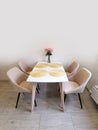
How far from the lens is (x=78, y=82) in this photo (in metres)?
3.32

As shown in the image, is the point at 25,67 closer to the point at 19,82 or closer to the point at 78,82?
the point at 19,82

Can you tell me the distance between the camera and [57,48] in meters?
4.26

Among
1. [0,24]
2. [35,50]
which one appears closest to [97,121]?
[35,50]

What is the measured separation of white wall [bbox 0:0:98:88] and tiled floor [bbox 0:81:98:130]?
1.16 meters

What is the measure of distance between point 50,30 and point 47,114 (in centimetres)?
223

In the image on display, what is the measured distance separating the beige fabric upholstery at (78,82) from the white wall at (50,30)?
97 centimetres

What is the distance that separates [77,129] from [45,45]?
2456mm

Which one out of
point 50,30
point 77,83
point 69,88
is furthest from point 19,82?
point 50,30

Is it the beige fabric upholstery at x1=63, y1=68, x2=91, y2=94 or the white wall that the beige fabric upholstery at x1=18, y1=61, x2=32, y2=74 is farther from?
the beige fabric upholstery at x1=63, y1=68, x2=91, y2=94

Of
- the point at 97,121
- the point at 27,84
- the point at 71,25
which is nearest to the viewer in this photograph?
the point at 97,121

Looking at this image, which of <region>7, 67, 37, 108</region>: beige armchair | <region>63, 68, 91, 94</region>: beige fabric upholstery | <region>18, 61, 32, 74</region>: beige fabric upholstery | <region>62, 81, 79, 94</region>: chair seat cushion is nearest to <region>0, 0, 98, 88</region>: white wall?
<region>18, 61, 32, 74</region>: beige fabric upholstery

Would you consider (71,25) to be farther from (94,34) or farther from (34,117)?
(34,117)

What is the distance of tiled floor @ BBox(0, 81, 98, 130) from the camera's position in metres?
2.46

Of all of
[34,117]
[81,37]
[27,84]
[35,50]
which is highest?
[81,37]
